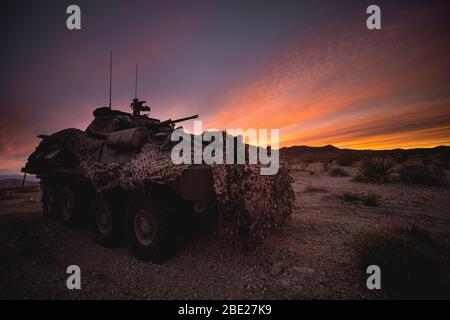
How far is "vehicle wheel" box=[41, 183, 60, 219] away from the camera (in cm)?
658

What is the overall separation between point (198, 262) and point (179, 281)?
574 mm

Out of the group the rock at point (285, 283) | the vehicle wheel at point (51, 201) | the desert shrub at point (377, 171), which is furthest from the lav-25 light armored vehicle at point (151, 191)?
the desert shrub at point (377, 171)

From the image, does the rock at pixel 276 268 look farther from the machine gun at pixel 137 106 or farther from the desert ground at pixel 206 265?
the machine gun at pixel 137 106

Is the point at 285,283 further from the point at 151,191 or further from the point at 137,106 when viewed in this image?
the point at 137,106

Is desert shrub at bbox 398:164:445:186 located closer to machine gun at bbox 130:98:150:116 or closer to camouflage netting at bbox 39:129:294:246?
camouflage netting at bbox 39:129:294:246

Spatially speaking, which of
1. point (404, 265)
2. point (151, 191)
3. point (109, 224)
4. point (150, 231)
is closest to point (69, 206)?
point (109, 224)

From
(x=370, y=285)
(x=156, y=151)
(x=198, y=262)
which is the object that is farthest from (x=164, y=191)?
(x=370, y=285)

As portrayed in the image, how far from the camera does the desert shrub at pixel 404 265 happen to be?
8.63 ft

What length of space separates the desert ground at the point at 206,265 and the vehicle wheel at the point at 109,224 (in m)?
0.21

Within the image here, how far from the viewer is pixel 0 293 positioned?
9.48ft

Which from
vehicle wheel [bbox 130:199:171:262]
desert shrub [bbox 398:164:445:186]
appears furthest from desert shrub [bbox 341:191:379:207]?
vehicle wheel [bbox 130:199:171:262]

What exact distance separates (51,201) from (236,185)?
6634mm

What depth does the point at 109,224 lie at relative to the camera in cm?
465

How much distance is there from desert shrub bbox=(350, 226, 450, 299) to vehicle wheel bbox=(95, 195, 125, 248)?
4.39m
